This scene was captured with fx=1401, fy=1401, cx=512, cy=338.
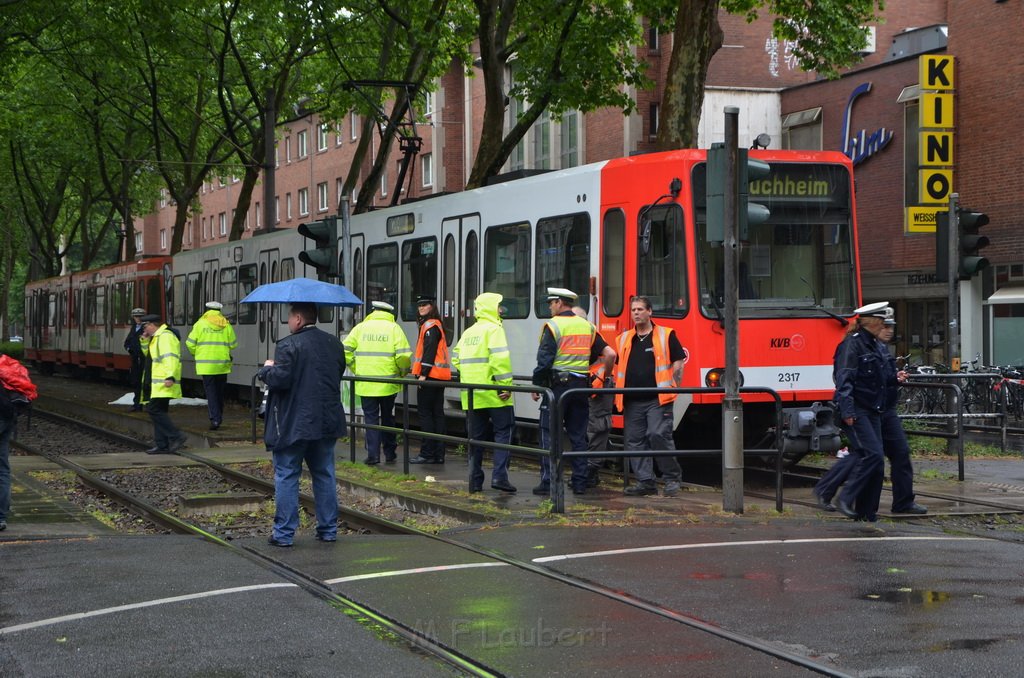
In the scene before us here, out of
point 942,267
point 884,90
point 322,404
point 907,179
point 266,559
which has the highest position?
point 884,90

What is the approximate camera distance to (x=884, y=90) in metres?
31.4

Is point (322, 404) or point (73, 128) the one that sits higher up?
point (73, 128)

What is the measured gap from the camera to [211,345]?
19.6 metres

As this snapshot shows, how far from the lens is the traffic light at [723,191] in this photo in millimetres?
10242

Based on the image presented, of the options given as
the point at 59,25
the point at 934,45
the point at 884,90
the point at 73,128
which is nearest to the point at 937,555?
the point at 59,25

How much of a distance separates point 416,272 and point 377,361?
4339 mm

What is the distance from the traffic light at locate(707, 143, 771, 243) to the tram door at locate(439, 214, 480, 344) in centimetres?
665

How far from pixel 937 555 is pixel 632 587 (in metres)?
2.25

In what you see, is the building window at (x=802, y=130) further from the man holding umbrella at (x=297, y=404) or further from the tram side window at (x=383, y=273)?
the man holding umbrella at (x=297, y=404)

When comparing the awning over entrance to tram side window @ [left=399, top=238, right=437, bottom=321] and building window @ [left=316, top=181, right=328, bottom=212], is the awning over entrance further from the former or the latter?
building window @ [left=316, top=181, right=328, bottom=212]

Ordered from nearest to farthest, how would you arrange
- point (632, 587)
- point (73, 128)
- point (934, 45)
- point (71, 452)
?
point (632, 587) → point (71, 452) → point (934, 45) → point (73, 128)

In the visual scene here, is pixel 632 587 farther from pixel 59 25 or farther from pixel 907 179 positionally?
pixel 907 179

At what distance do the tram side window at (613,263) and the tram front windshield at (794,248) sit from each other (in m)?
0.98

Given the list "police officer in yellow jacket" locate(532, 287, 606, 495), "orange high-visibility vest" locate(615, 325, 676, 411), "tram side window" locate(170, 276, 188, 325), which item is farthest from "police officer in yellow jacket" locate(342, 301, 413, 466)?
"tram side window" locate(170, 276, 188, 325)
